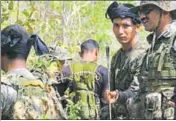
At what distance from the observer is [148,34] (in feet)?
13.0

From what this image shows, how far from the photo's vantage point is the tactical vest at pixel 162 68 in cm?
377

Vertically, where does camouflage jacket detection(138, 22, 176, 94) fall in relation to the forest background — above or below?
below

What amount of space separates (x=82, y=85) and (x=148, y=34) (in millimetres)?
458

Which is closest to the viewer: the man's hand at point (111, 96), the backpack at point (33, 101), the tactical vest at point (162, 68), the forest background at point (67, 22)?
the tactical vest at point (162, 68)

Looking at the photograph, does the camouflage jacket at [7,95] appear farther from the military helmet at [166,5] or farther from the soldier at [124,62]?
the military helmet at [166,5]

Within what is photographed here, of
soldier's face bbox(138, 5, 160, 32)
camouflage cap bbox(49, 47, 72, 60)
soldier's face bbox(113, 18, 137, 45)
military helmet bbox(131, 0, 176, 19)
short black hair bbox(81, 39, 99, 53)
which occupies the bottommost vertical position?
camouflage cap bbox(49, 47, 72, 60)

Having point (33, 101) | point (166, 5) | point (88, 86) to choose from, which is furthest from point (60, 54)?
point (166, 5)

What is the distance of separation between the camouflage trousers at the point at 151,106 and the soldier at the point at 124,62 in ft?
0.14

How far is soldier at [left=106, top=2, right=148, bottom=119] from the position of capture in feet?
12.9

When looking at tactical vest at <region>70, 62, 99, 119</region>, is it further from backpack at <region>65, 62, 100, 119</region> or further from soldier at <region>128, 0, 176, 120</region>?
soldier at <region>128, 0, 176, 120</region>

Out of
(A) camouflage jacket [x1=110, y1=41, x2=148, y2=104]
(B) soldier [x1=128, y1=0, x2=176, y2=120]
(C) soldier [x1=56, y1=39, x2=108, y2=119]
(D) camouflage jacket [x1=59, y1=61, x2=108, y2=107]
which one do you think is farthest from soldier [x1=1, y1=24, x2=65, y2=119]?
(B) soldier [x1=128, y1=0, x2=176, y2=120]

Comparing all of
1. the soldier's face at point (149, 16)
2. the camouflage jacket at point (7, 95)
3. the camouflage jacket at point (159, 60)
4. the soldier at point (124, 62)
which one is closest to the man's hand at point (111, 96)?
the soldier at point (124, 62)

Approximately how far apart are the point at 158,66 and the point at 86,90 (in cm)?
46

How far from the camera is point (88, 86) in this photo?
13.2ft
